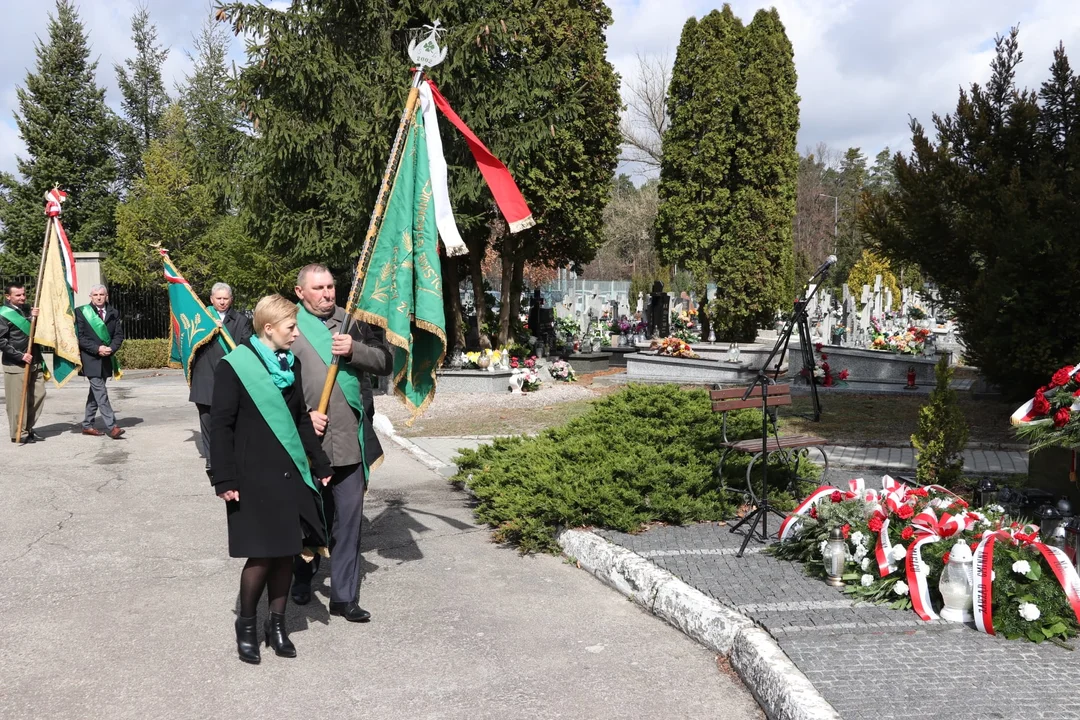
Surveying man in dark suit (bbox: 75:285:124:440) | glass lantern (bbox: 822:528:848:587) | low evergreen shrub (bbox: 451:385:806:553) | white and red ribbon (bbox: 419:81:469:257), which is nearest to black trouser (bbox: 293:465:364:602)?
white and red ribbon (bbox: 419:81:469:257)

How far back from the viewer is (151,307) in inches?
1035

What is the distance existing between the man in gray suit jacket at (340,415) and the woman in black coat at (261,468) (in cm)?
38

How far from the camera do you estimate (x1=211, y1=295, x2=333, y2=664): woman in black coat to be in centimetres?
423

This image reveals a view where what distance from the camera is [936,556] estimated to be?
4840 mm

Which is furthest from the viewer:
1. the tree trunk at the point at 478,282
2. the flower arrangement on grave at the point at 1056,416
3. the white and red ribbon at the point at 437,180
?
the tree trunk at the point at 478,282

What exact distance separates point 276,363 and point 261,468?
511mm

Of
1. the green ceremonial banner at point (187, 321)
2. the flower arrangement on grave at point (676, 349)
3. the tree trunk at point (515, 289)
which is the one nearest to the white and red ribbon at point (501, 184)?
the green ceremonial banner at point (187, 321)

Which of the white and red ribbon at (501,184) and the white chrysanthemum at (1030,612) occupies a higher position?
the white and red ribbon at (501,184)

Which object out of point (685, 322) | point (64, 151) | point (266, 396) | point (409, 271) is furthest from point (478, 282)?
point (64, 151)

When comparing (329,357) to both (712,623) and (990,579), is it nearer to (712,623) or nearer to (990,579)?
(712,623)

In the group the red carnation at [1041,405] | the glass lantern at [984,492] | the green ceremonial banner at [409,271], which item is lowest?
the glass lantern at [984,492]

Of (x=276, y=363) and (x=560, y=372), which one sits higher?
(x=276, y=363)

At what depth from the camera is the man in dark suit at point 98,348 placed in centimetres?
1123

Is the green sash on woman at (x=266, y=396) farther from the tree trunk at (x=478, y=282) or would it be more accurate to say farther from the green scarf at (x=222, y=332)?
the tree trunk at (x=478, y=282)
